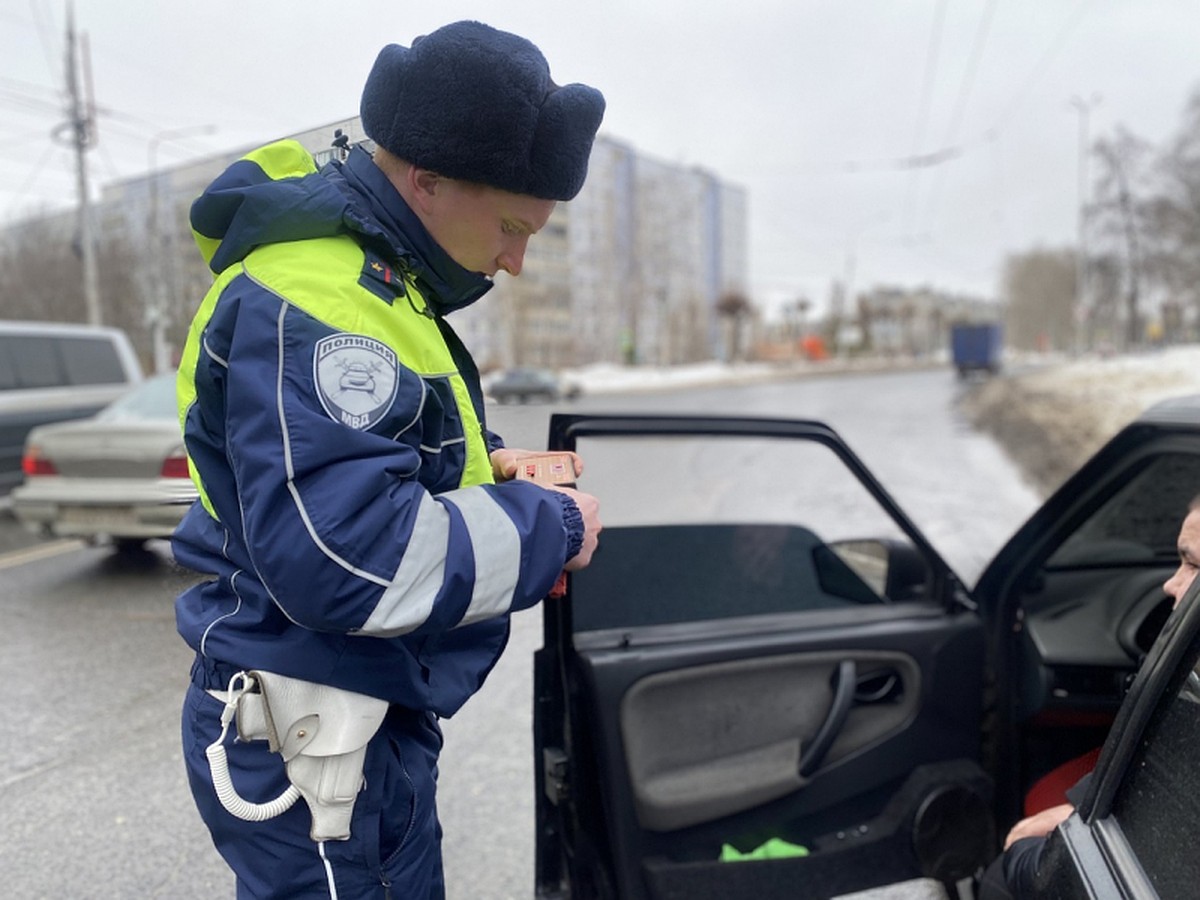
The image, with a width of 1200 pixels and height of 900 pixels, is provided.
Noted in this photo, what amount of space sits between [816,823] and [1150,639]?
3.15 feet

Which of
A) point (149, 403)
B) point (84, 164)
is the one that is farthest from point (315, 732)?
point (84, 164)

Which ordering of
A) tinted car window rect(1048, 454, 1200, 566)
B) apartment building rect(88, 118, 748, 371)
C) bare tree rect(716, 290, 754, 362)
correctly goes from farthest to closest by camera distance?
bare tree rect(716, 290, 754, 362) < apartment building rect(88, 118, 748, 371) < tinted car window rect(1048, 454, 1200, 566)

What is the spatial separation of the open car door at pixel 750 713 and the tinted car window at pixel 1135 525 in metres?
0.55

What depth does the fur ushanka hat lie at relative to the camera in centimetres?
124

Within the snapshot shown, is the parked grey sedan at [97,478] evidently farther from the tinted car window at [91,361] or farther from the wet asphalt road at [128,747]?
the tinted car window at [91,361]

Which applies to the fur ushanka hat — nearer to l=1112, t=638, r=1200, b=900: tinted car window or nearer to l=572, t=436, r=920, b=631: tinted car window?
l=572, t=436, r=920, b=631: tinted car window

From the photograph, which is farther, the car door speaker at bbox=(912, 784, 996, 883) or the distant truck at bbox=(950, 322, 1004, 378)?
the distant truck at bbox=(950, 322, 1004, 378)

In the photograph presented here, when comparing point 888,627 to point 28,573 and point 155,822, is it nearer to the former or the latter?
point 155,822

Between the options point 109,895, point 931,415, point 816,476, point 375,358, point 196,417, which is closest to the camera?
point 375,358

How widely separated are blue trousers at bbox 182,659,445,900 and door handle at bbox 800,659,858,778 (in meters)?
1.07

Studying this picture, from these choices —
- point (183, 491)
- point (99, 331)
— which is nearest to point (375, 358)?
point (183, 491)

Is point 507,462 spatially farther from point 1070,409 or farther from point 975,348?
point 975,348

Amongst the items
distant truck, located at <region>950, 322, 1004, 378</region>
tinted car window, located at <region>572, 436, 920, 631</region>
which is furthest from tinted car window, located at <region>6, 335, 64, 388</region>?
distant truck, located at <region>950, 322, 1004, 378</region>

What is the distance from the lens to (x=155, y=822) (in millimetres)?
2998
